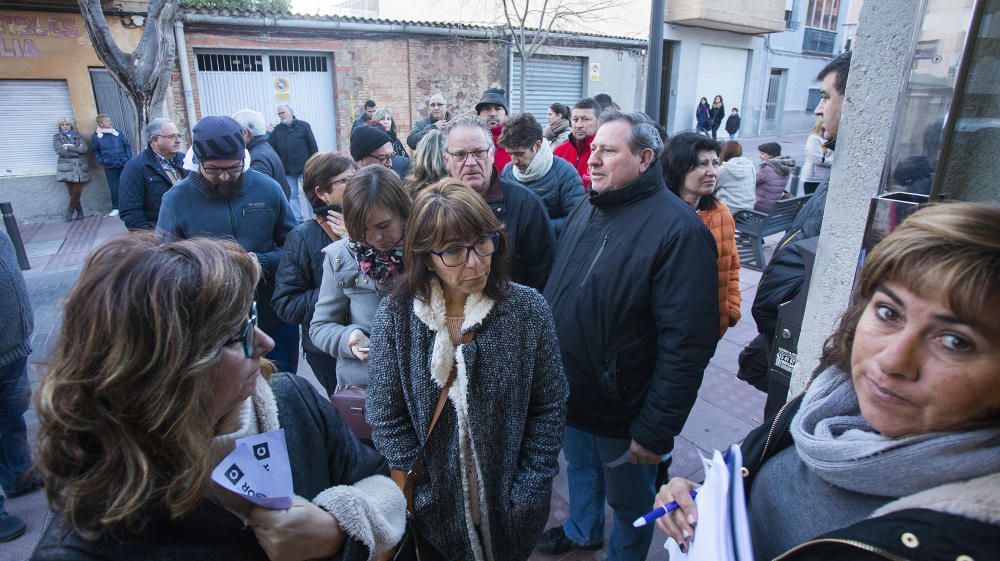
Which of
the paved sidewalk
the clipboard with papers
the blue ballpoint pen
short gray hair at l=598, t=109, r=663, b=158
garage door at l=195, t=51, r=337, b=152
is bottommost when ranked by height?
the paved sidewalk

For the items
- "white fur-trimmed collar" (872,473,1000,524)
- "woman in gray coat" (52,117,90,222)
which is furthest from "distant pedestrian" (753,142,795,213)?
"woman in gray coat" (52,117,90,222)

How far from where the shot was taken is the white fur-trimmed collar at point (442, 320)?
1.79 metres

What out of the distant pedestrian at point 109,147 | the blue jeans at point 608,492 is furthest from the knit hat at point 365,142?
the distant pedestrian at point 109,147

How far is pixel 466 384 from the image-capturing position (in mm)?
1786

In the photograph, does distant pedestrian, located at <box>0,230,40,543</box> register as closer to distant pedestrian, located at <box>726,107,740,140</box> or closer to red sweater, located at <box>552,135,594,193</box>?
red sweater, located at <box>552,135,594,193</box>

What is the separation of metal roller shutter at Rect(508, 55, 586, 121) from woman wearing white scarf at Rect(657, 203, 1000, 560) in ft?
51.5

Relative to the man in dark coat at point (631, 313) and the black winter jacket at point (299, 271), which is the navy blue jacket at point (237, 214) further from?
the man in dark coat at point (631, 313)

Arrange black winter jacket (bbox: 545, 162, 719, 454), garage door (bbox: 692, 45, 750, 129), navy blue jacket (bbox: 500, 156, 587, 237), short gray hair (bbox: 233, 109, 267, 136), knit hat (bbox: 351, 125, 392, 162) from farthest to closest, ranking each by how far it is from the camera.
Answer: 1. garage door (bbox: 692, 45, 750, 129)
2. short gray hair (bbox: 233, 109, 267, 136)
3. navy blue jacket (bbox: 500, 156, 587, 237)
4. knit hat (bbox: 351, 125, 392, 162)
5. black winter jacket (bbox: 545, 162, 719, 454)

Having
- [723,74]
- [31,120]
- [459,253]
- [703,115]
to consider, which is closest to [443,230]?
[459,253]

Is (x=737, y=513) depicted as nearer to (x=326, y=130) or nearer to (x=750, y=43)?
(x=326, y=130)

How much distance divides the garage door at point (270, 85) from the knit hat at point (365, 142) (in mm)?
9345

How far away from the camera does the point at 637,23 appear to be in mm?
19891

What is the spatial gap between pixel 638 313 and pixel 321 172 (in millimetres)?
1878

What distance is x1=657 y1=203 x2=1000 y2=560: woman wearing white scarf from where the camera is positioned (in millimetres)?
869
